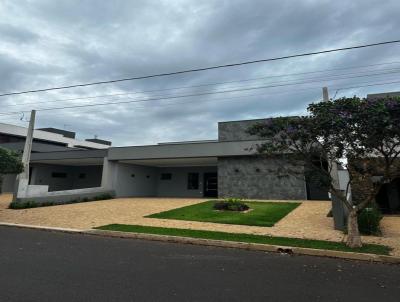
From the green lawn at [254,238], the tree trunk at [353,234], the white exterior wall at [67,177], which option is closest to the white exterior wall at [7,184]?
the white exterior wall at [67,177]

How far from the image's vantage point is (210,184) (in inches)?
1062

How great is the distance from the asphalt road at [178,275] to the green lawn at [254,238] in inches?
31.3

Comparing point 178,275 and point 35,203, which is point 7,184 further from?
point 178,275

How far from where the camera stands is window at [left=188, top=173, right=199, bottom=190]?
27.4 meters

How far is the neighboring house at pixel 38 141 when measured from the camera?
2989 centimetres

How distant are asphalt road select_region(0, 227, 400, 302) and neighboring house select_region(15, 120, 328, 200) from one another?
869 cm

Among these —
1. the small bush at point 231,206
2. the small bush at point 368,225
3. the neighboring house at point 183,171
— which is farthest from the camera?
the neighboring house at point 183,171

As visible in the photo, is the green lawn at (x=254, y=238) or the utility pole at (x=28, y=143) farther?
the utility pole at (x=28, y=143)

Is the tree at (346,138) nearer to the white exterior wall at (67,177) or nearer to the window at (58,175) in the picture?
the white exterior wall at (67,177)

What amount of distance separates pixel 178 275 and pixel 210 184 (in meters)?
21.8

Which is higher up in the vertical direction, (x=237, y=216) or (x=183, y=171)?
(x=183, y=171)

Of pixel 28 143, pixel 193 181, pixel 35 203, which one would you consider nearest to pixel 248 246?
pixel 35 203

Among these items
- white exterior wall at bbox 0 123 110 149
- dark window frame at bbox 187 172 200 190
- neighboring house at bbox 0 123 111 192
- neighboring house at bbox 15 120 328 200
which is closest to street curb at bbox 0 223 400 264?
neighboring house at bbox 15 120 328 200

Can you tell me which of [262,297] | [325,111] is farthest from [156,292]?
[325,111]
